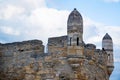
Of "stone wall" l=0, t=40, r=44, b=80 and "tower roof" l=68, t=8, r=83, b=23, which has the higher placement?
"tower roof" l=68, t=8, r=83, b=23

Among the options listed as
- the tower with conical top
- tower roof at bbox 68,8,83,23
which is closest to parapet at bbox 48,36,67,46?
tower roof at bbox 68,8,83,23

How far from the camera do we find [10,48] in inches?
1017

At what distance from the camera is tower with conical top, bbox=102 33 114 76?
26.4m

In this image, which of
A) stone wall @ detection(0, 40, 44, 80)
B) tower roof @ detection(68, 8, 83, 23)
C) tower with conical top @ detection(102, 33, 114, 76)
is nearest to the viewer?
tower roof @ detection(68, 8, 83, 23)

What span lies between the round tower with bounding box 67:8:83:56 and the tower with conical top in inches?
181

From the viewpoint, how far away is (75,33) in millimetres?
22203

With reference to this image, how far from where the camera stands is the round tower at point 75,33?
72.5 feet

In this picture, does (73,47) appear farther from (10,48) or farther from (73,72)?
(10,48)

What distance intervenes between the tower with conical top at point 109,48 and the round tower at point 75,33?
15.1 feet

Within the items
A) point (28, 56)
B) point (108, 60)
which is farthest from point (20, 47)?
point (108, 60)

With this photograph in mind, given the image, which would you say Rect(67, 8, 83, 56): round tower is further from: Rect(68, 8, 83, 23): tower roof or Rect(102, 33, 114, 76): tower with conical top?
Rect(102, 33, 114, 76): tower with conical top

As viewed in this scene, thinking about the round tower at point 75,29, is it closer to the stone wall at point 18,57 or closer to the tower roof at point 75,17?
the tower roof at point 75,17

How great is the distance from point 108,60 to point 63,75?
16.4 ft

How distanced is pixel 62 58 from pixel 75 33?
1.79 m
